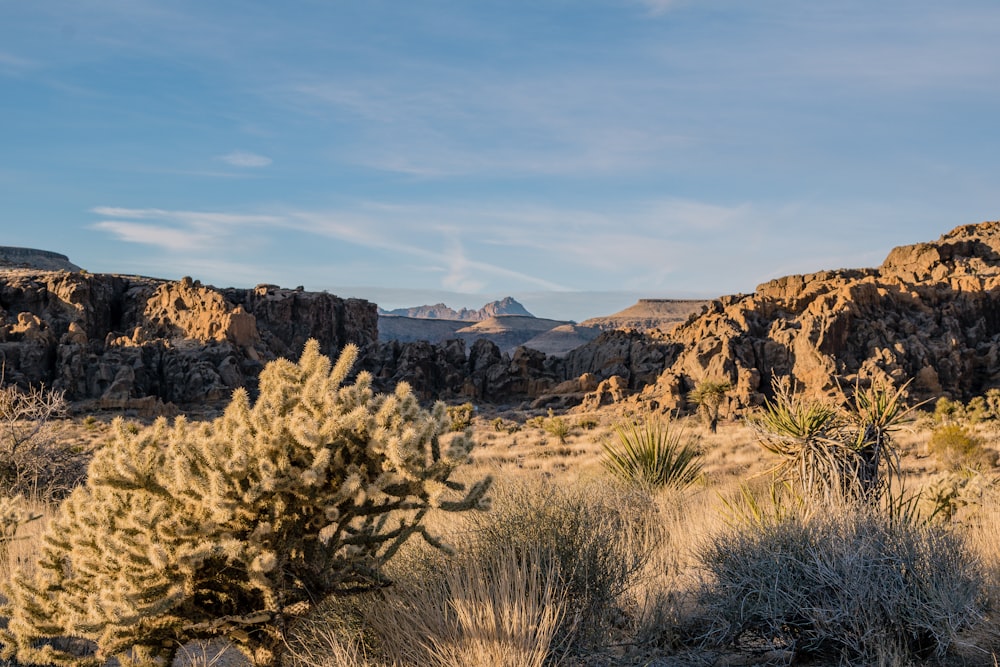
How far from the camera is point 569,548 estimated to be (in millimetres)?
5488

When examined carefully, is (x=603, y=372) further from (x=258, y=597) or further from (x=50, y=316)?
(x=258, y=597)

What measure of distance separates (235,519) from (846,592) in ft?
12.4

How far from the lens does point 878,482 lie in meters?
7.38

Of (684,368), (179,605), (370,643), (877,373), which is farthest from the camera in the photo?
(684,368)

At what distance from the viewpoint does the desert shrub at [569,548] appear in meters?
5.09

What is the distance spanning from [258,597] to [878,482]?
587 centimetres

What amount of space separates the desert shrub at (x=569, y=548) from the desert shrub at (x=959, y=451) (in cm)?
1200

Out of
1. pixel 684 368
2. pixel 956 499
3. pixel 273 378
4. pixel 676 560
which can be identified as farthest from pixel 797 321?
pixel 273 378

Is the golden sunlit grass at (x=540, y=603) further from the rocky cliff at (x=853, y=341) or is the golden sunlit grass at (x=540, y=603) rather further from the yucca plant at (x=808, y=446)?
the rocky cliff at (x=853, y=341)

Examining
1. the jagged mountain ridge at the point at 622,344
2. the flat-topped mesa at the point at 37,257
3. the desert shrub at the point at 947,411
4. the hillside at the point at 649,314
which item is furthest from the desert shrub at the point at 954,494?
the hillside at the point at 649,314

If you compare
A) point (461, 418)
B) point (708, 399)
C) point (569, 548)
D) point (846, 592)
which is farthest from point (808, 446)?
point (708, 399)

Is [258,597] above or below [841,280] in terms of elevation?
below

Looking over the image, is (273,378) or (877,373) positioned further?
(877,373)

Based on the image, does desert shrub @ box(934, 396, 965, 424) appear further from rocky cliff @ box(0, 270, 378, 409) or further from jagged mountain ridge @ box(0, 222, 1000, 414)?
rocky cliff @ box(0, 270, 378, 409)
